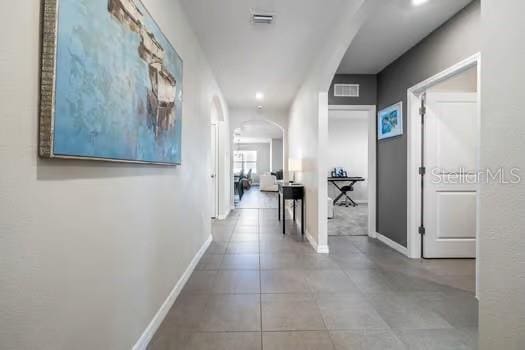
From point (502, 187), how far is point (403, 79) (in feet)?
9.76

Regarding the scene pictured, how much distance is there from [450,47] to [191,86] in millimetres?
2660

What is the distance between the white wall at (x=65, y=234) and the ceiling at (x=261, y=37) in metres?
0.76

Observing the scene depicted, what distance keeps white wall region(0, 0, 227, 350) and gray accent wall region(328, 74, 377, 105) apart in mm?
2848

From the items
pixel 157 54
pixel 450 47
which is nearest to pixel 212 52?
pixel 157 54

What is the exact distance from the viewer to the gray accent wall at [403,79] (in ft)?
7.84

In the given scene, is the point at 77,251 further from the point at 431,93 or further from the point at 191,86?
the point at 431,93

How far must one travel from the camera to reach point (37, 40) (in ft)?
2.60

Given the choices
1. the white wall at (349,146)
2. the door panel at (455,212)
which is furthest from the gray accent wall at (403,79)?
the white wall at (349,146)

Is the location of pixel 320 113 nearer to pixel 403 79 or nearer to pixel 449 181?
pixel 403 79

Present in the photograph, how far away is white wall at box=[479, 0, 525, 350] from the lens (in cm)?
81

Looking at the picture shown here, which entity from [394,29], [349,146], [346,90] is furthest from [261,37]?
[349,146]

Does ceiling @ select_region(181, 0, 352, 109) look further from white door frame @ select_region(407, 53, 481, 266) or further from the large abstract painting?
white door frame @ select_region(407, 53, 481, 266)

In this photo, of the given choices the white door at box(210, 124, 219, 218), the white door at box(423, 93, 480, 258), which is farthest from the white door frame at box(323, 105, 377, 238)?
the white door at box(210, 124, 219, 218)

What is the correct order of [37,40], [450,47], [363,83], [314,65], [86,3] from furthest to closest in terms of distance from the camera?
[363,83]
[314,65]
[450,47]
[86,3]
[37,40]
